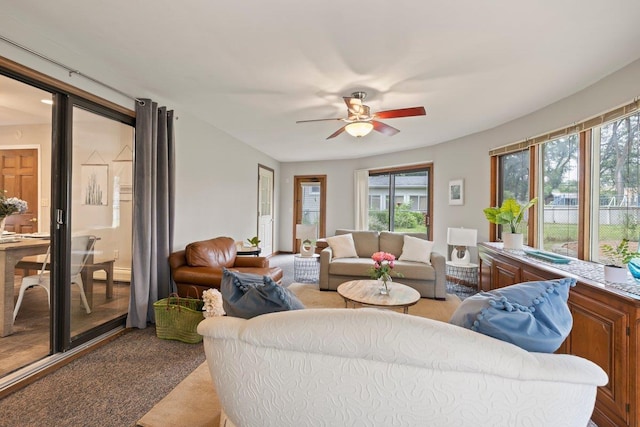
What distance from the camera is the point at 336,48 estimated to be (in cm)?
213

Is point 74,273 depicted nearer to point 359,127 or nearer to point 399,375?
point 399,375

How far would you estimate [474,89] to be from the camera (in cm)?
285

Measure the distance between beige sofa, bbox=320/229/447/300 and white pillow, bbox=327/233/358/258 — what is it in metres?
0.09

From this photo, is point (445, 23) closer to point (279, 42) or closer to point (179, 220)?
point (279, 42)

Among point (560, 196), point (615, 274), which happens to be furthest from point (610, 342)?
point (560, 196)

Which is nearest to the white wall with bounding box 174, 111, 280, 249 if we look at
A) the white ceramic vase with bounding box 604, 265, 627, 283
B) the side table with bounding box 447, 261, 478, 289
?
the side table with bounding box 447, 261, 478, 289

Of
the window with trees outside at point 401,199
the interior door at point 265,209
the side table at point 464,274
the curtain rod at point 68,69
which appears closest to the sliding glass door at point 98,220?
the curtain rod at point 68,69

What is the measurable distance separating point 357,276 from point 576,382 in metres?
3.28

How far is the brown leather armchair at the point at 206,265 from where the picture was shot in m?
3.04

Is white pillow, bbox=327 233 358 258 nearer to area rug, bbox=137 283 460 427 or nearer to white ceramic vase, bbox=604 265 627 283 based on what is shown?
area rug, bbox=137 283 460 427

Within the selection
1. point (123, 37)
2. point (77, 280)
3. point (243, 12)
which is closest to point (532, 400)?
point (243, 12)

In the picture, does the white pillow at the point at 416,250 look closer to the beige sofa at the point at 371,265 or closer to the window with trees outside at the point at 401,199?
the beige sofa at the point at 371,265

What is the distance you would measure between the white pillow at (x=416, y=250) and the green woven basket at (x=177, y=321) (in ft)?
9.41

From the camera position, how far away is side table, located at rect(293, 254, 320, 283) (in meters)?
5.06
